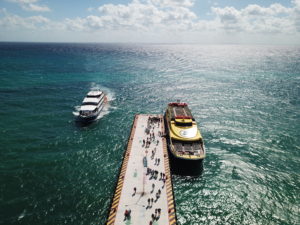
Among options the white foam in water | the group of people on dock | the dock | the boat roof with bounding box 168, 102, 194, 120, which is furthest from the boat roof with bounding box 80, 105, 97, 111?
the boat roof with bounding box 168, 102, 194, 120

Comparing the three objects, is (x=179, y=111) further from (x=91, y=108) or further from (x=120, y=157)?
(x=91, y=108)

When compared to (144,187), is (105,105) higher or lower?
lower

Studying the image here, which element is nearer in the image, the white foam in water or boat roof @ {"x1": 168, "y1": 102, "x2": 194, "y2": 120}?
boat roof @ {"x1": 168, "y1": 102, "x2": 194, "y2": 120}

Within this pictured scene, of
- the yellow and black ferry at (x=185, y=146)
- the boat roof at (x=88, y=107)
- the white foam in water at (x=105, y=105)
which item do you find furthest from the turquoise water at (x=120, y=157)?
the boat roof at (x=88, y=107)

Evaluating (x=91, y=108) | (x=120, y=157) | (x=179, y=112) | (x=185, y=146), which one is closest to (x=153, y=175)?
(x=185, y=146)

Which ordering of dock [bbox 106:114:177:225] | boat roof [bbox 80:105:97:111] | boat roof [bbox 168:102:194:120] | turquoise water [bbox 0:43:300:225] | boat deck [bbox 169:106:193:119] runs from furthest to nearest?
boat roof [bbox 80:105:97:111] → boat deck [bbox 169:106:193:119] → boat roof [bbox 168:102:194:120] → turquoise water [bbox 0:43:300:225] → dock [bbox 106:114:177:225]

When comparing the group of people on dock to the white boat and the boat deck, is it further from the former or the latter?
the white boat

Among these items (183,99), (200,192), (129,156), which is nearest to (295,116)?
(183,99)

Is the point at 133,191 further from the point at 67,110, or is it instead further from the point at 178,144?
the point at 67,110
